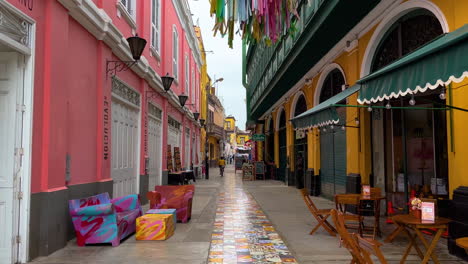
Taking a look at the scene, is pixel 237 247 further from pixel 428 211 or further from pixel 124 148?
pixel 124 148

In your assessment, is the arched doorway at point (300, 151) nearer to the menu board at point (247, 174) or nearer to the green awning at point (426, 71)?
the menu board at point (247, 174)

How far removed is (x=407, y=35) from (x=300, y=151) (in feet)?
31.1

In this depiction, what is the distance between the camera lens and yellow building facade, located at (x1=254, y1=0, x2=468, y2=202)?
563 cm

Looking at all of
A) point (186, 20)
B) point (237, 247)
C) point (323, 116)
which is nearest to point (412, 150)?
point (323, 116)

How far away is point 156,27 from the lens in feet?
42.6

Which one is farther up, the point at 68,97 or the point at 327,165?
the point at 68,97

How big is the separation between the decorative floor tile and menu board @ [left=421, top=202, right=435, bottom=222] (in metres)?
1.81

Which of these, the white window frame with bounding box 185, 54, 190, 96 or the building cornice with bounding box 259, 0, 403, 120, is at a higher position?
the white window frame with bounding box 185, 54, 190, 96

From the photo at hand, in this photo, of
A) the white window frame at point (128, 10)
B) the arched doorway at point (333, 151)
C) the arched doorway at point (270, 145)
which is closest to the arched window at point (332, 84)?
the arched doorway at point (333, 151)

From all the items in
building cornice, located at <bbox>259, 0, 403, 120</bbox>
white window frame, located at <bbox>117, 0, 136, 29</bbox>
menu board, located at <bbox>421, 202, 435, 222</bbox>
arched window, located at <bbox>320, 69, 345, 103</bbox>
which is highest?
white window frame, located at <bbox>117, 0, 136, 29</bbox>

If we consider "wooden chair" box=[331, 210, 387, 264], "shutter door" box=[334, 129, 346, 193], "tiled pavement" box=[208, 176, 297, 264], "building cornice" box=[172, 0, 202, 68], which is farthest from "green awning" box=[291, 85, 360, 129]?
"building cornice" box=[172, 0, 202, 68]

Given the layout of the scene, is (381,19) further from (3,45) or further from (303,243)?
(3,45)

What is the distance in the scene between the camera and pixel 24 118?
5.11 m

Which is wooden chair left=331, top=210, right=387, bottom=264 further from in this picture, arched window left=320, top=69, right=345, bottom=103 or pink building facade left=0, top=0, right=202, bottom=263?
arched window left=320, top=69, right=345, bottom=103
